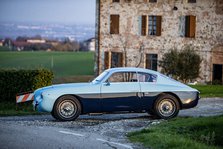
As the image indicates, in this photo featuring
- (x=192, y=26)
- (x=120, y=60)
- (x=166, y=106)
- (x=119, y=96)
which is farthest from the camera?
(x=120, y=60)

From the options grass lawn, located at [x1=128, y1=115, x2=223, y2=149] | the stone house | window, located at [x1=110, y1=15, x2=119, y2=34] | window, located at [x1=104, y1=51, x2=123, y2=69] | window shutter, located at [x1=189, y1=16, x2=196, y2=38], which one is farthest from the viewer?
window, located at [x1=110, y1=15, x2=119, y2=34]

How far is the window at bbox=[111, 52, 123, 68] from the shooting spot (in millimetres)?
48647

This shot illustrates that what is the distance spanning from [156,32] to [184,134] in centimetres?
3344

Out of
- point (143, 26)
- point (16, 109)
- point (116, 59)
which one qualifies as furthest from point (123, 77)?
point (116, 59)

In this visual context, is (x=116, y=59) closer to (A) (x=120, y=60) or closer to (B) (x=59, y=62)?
(A) (x=120, y=60)

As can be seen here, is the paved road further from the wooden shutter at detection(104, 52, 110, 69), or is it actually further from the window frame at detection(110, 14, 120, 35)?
the window frame at detection(110, 14, 120, 35)

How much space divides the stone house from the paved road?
25.1 meters

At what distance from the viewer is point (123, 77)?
57.6ft

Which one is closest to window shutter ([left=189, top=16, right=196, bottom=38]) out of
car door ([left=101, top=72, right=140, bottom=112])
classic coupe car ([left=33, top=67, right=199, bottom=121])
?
classic coupe car ([left=33, top=67, right=199, bottom=121])

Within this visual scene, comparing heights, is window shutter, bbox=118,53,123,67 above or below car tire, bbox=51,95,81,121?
above

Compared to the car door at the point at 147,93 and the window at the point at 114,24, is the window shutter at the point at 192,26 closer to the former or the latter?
the window at the point at 114,24

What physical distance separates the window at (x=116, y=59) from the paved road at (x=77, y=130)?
28.6 m

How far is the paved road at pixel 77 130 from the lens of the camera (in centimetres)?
1255

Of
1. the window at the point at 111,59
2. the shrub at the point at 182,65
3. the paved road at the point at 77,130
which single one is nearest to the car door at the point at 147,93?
the paved road at the point at 77,130
